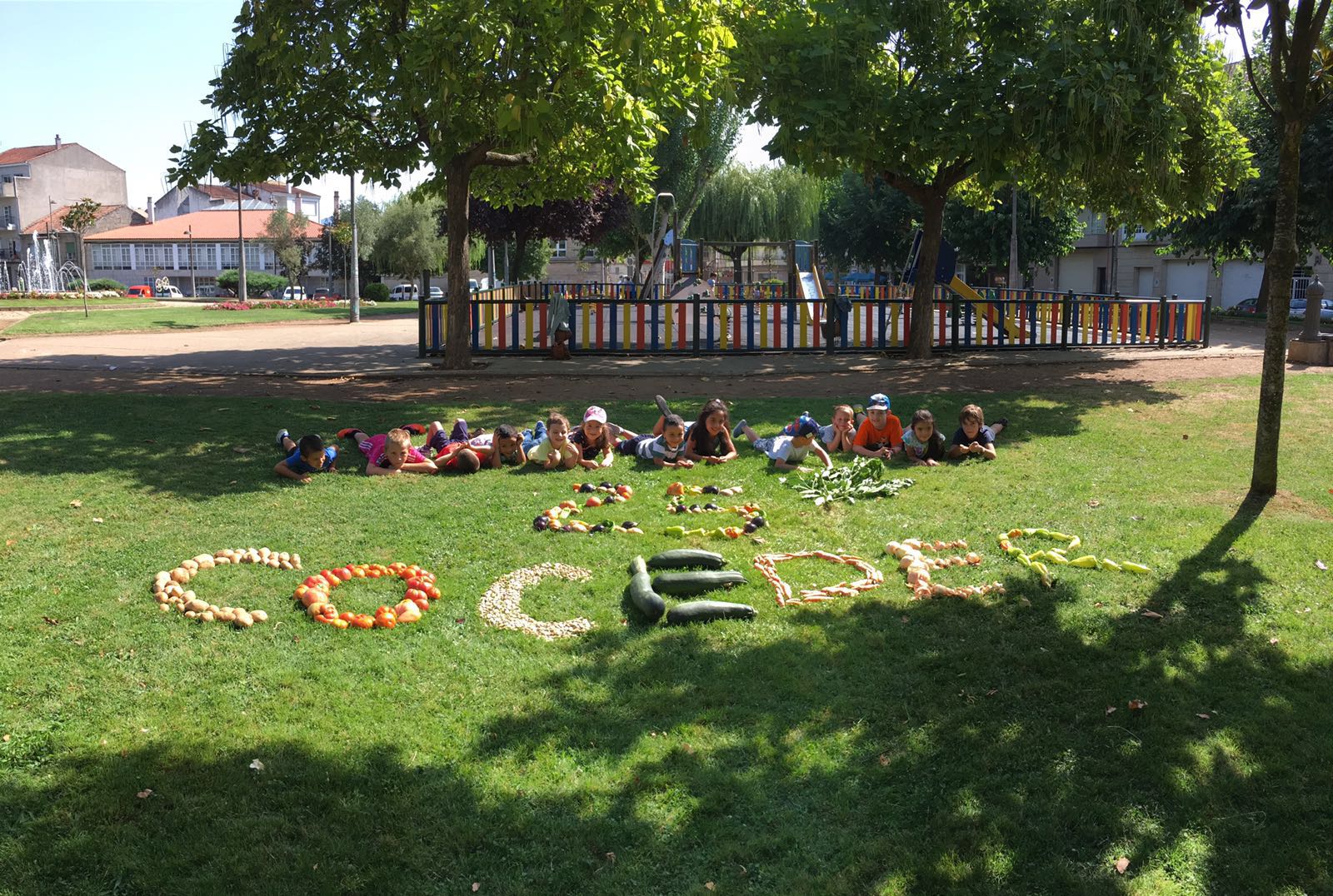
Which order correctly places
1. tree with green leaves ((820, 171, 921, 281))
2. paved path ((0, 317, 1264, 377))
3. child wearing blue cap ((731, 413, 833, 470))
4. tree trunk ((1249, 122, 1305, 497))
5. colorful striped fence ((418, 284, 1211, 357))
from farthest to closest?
1. tree with green leaves ((820, 171, 921, 281))
2. colorful striped fence ((418, 284, 1211, 357))
3. paved path ((0, 317, 1264, 377))
4. child wearing blue cap ((731, 413, 833, 470))
5. tree trunk ((1249, 122, 1305, 497))

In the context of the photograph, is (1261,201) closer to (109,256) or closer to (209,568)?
(209,568)

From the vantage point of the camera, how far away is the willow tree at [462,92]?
11.1 m

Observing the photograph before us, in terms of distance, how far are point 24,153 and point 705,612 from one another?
333 feet

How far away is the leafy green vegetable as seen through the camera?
8742 mm

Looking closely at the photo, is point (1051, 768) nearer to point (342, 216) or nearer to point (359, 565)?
point (359, 565)

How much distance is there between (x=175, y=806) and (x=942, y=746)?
10.7 ft

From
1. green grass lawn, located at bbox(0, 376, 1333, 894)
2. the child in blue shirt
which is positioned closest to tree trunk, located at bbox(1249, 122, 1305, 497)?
green grass lawn, located at bbox(0, 376, 1333, 894)

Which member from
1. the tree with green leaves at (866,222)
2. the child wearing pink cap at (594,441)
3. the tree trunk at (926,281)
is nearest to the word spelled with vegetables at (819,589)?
the child wearing pink cap at (594,441)

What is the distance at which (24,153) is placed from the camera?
8781 centimetres

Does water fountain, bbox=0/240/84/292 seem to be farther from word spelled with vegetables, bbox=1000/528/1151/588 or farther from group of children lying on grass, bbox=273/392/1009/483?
word spelled with vegetables, bbox=1000/528/1151/588

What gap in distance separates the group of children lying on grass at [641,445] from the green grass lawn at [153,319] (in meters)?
18.8

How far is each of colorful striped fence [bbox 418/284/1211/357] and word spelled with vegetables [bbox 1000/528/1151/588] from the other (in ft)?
41.0

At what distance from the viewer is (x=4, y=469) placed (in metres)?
9.35

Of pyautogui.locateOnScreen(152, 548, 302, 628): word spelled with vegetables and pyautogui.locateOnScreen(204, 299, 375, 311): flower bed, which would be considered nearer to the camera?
pyautogui.locateOnScreen(152, 548, 302, 628): word spelled with vegetables
